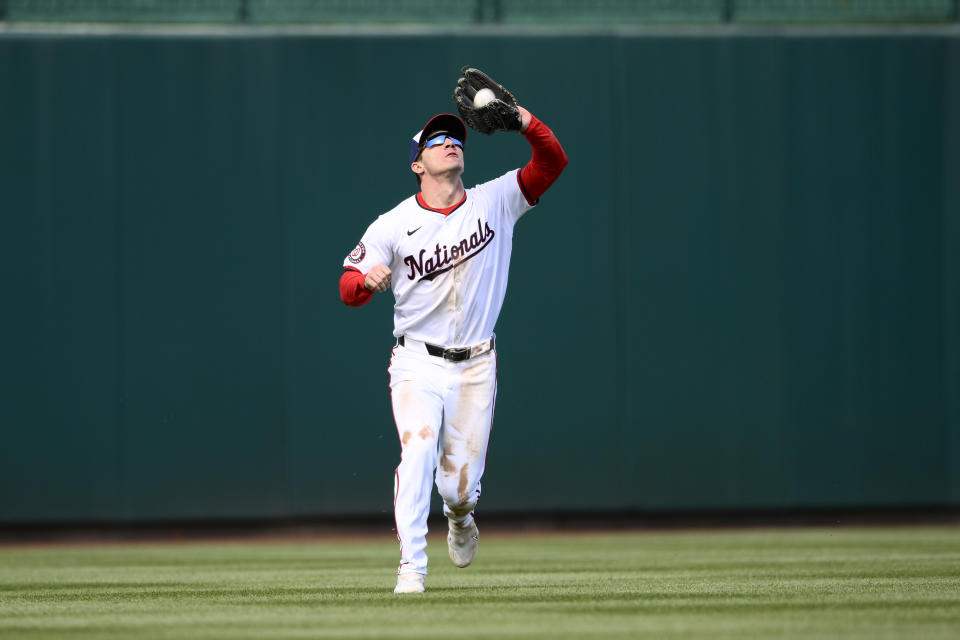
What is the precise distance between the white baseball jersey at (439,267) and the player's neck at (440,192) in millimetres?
54

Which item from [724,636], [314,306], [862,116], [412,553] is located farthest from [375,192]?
[724,636]

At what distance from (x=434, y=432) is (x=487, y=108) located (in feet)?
4.96

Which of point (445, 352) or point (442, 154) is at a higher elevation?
point (442, 154)

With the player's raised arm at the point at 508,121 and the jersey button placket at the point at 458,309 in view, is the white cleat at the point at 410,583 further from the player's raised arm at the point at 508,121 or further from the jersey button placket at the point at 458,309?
the player's raised arm at the point at 508,121

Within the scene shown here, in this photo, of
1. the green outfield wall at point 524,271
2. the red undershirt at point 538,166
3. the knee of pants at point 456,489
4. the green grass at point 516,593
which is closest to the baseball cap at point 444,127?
the red undershirt at point 538,166

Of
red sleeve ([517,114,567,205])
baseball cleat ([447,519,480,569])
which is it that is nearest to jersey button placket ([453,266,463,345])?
red sleeve ([517,114,567,205])

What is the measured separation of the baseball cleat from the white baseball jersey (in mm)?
1040

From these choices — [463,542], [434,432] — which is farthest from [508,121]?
[463,542]

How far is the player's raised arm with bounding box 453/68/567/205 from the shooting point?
5633mm

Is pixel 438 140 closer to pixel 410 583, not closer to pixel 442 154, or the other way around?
pixel 442 154

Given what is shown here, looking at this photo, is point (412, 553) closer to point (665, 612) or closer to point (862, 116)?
point (665, 612)

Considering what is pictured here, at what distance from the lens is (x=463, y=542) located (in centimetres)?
615

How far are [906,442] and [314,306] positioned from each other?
18.4 ft

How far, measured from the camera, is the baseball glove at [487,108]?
561 cm
